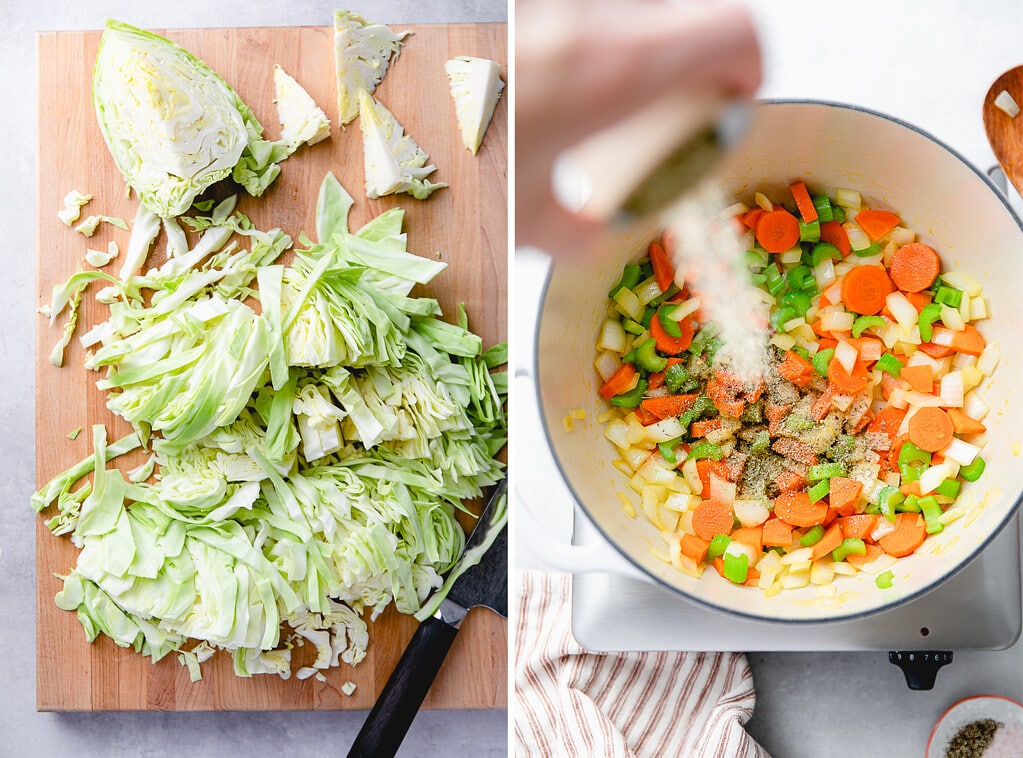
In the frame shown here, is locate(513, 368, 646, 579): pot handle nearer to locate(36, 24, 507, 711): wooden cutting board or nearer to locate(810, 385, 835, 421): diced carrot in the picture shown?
locate(810, 385, 835, 421): diced carrot

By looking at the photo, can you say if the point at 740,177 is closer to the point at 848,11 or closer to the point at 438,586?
the point at 848,11

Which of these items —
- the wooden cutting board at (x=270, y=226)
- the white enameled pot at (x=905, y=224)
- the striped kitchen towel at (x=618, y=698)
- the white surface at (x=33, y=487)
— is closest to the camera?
the white enameled pot at (x=905, y=224)

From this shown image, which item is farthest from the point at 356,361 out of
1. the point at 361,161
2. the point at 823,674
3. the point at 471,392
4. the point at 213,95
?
the point at 823,674

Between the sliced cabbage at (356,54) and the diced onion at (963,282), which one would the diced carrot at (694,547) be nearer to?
the diced onion at (963,282)

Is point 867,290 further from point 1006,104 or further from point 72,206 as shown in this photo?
point 72,206

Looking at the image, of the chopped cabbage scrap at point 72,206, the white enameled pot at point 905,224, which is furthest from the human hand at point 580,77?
the chopped cabbage scrap at point 72,206

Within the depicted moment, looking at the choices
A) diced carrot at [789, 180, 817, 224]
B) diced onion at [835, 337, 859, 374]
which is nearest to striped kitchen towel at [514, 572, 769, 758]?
diced onion at [835, 337, 859, 374]
